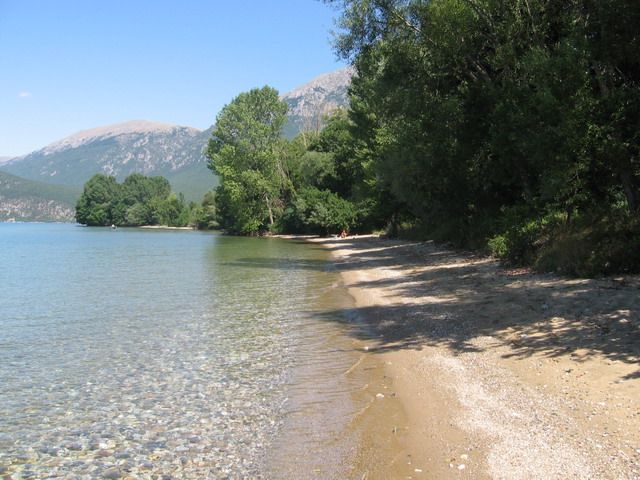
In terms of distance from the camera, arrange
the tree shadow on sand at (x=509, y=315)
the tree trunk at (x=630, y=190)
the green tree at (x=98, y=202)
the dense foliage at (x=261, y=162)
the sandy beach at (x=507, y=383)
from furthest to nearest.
→ the green tree at (x=98, y=202), the dense foliage at (x=261, y=162), the tree trunk at (x=630, y=190), the tree shadow on sand at (x=509, y=315), the sandy beach at (x=507, y=383)

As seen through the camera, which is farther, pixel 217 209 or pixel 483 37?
pixel 217 209

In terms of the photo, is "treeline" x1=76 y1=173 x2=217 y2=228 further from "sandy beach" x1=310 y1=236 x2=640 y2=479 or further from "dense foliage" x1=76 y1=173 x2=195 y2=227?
"sandy beach" x1=310 y1=236 x2=640 y2=479

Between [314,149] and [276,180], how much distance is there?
31.1ft

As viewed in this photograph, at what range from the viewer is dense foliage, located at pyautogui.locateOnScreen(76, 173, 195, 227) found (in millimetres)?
135000

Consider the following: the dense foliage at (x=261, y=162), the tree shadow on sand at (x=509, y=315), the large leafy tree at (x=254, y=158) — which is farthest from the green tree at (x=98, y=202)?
the tree shadow on sand at (x=509, y=315)

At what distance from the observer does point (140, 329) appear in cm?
1323

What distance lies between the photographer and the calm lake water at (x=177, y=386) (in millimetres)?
5871

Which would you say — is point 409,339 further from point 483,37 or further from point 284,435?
point 483,37

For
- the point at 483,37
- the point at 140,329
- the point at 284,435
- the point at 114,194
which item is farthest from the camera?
the point at 114,194

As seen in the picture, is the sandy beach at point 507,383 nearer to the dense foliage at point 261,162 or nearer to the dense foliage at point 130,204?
the dense foliage at point 261,162

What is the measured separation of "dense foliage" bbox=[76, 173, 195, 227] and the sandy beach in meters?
120

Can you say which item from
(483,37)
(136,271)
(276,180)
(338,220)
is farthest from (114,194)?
(483,37)

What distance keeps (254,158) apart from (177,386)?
67.5 meters

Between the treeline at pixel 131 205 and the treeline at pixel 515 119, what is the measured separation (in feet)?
334
